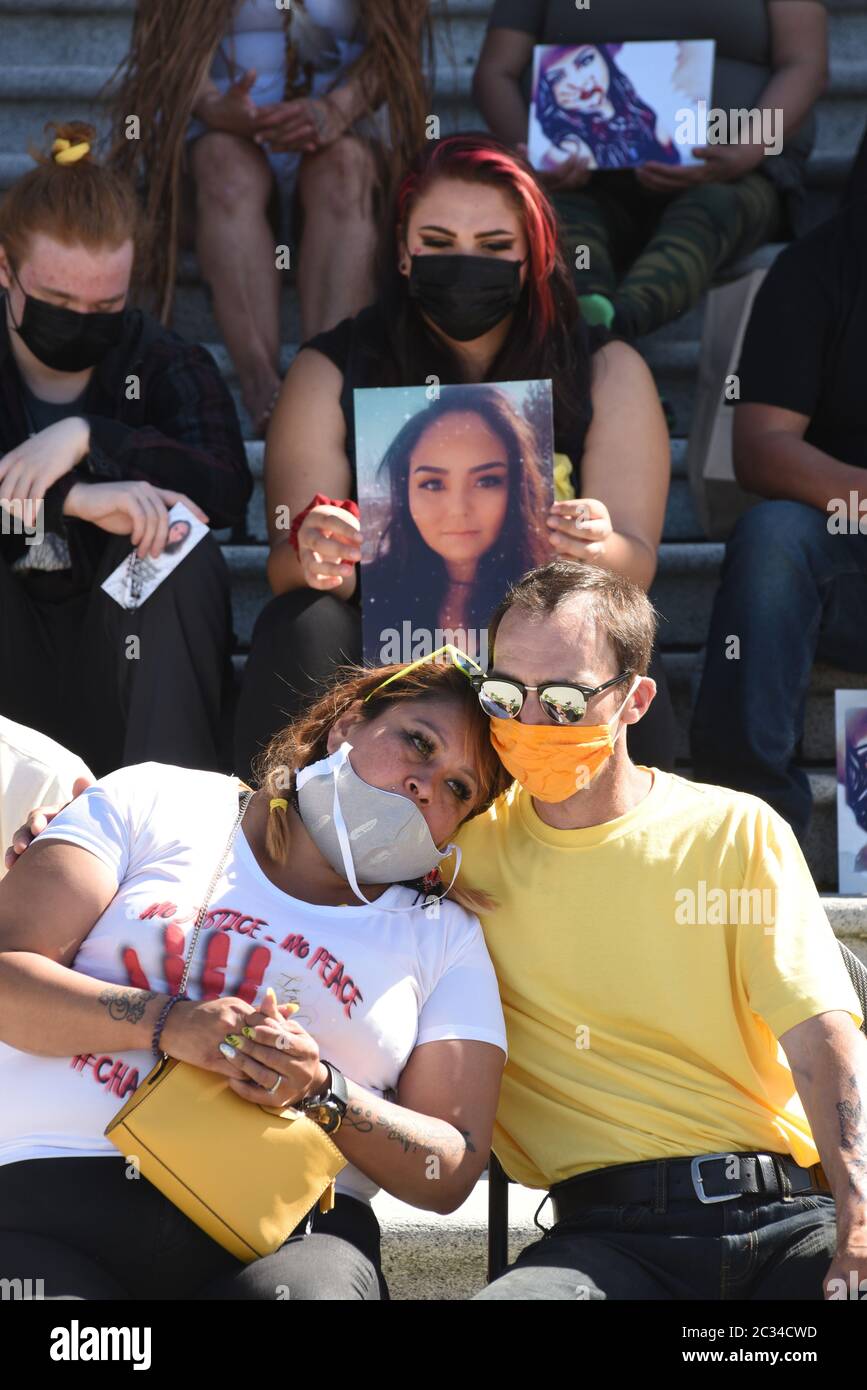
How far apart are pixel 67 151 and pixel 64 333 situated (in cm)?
39

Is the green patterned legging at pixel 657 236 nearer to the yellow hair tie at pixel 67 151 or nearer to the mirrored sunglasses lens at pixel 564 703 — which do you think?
the yellow hair tie at pixel 67 151

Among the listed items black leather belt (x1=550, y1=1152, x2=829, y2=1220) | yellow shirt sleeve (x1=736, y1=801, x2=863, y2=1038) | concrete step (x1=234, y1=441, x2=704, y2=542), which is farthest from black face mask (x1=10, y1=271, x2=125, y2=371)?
black leather belt (x1=550, y1=1152, x2=829, y2=1220)

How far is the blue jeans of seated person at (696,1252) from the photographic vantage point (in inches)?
84.6

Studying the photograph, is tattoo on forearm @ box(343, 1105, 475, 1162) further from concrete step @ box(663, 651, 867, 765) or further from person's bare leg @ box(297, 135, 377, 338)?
person's bare leg @ box(297, 135, 377, 338)

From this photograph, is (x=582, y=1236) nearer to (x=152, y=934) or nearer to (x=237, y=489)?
(x=152, y=934)

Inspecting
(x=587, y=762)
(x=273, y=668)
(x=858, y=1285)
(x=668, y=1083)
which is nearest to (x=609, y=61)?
(x=273, y=668)

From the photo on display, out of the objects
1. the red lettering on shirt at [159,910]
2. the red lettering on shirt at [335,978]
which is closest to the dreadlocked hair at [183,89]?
the red lettering on shirt at [159,910]

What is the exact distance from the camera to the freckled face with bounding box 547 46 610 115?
4543 mm

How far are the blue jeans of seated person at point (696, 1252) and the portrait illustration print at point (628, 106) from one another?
3111 mm

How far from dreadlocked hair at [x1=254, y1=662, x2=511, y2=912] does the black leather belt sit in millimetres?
424

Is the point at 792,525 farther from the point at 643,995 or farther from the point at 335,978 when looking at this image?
the point at 335,978

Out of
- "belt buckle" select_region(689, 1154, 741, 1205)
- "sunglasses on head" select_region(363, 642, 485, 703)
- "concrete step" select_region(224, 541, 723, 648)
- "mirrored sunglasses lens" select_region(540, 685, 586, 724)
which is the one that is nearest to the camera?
"belt buckle" select_region(689, 1154, 741, 1205)

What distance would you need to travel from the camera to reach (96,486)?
3.31 metres

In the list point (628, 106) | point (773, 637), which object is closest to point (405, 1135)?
point (773, 637)
